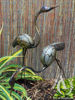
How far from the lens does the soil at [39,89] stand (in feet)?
6.46

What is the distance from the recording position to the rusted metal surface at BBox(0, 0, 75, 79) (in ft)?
6.86

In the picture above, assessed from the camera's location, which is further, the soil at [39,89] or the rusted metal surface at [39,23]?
the rusted metal surface at [39,23]

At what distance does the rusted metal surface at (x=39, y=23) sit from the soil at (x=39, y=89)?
0.38m

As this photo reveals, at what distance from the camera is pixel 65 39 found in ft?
7.29

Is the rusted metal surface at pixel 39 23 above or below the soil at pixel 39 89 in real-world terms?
above

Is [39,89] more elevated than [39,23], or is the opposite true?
[39,23]

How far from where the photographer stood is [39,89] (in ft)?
6.94

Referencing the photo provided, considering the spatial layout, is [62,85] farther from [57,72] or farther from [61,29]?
[61,29]

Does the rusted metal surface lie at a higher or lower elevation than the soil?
higher

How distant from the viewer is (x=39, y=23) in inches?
84.5

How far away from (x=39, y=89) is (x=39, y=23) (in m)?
0.97

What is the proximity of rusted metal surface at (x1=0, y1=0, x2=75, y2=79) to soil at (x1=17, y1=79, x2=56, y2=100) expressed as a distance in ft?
1.24

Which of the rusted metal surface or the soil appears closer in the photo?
the soil

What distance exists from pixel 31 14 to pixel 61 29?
50 centimetres
